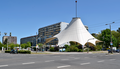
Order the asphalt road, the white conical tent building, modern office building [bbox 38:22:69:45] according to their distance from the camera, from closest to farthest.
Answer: the asphalt road, the white conical tent building, modern office building [bbox 38:22:69:45]

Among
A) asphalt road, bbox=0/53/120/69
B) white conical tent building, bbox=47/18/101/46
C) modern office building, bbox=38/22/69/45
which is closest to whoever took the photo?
asphalt road, bbox=0/53/120/69

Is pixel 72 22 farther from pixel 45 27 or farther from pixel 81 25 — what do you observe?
pixel 45 27

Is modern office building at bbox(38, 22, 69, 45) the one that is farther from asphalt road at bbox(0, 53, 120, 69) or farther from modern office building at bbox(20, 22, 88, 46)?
asphalt road at bbox(0, 53, 120, 69)

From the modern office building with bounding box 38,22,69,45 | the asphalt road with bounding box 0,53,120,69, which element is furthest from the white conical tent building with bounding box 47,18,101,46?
the modern office building with bounding box 38,22,69,45

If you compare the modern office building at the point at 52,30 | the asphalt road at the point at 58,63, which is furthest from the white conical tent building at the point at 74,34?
the modern office building at the point at 52,30

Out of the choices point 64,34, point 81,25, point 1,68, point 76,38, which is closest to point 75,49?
point 76,38

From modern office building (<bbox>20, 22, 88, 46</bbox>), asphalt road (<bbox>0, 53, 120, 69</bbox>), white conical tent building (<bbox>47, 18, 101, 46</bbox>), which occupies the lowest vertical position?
asphalt road (<bbox>0, 53, 120, 69</bbox>)

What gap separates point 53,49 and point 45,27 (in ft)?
276

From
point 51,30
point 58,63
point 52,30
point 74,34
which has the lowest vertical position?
point 58,63

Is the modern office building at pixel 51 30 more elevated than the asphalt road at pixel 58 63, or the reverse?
the modern office building at pixel 51 30

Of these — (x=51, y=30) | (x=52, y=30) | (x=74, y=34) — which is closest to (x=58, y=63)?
(x=74, y=34)

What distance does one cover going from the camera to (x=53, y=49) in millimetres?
57594

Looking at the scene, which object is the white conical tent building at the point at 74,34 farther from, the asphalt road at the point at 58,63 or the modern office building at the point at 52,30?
the modern office building at the point at 52,30

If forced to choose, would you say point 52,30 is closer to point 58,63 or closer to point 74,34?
point 74,34
